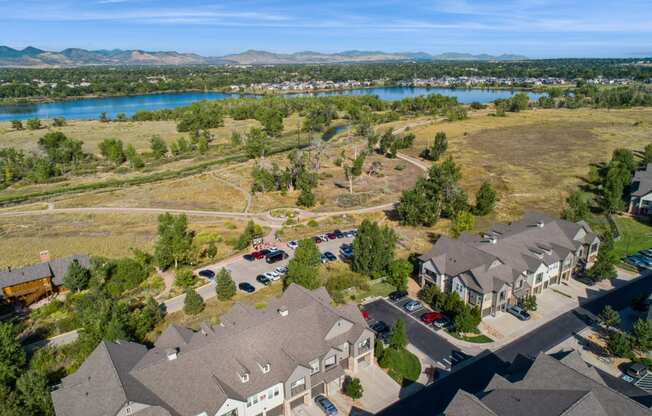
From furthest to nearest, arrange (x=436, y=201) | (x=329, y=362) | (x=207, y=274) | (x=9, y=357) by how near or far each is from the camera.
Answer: (x=436, y=201), (x=207, y=274), (x=329, y=362), (x=9, y=357)

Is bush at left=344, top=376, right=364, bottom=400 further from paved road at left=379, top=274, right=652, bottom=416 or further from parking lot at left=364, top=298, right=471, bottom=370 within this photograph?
parking lot at left=364, top=298, right=471, bottom=370

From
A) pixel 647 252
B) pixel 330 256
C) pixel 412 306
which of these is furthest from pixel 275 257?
pixel 647 252

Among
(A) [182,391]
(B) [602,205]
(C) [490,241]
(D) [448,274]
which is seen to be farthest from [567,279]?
(A) [182,391]

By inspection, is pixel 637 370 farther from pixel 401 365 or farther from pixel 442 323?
pixel 401 365

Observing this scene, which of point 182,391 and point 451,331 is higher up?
point 182,391

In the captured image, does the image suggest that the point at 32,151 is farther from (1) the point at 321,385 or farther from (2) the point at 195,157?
(1) the point at 321,385

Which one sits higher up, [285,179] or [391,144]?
[391,144]

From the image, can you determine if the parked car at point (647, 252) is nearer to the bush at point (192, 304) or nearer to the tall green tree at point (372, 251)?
the tall green tree at point (372, 251)
